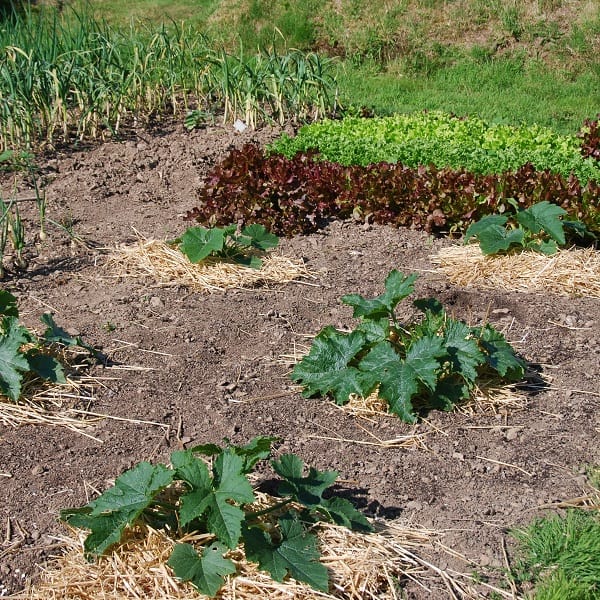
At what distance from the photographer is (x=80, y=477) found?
3479 mm

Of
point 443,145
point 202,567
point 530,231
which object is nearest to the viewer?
point 202,567

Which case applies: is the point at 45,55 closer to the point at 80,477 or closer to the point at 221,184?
the point at 221,184

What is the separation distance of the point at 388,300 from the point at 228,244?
1.85 meters

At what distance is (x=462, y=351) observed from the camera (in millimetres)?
4020

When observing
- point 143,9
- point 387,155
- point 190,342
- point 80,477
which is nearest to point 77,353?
point 190,342

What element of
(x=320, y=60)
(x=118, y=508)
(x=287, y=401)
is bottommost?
(x=287, y=401)

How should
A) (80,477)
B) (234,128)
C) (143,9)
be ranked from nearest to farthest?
(80,477) < (234,128) < (143,9)

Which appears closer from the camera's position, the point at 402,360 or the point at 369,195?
the point at 402,360

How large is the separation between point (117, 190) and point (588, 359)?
4.02m

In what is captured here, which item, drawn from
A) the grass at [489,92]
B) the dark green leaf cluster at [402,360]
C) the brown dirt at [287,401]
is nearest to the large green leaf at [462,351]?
the dark green leaf cluster at [402,360]

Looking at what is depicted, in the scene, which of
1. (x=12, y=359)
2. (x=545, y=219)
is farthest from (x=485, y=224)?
(x=12, y=359)

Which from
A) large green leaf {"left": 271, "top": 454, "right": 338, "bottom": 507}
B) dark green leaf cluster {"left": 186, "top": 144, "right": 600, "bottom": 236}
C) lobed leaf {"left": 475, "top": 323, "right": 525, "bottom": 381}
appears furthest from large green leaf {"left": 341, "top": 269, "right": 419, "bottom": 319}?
dark green leaf cluster {"left": 186, "top": 144, "right": 600, "bottom": 236}

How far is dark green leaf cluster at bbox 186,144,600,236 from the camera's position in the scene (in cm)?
619

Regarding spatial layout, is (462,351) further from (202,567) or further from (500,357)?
(202,567)
